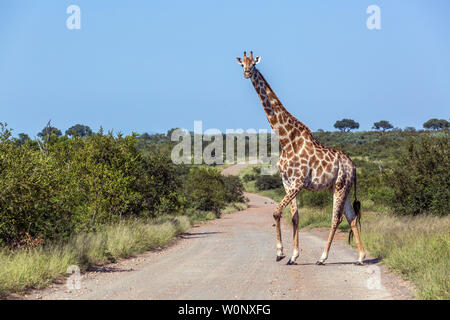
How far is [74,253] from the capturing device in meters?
11.7

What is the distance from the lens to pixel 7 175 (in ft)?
35.8

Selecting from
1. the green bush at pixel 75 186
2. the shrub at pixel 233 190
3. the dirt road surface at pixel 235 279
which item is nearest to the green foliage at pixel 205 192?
the shrub at pixel 233 190

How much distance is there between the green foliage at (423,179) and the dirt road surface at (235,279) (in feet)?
21.7

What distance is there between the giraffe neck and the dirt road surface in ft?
10.0

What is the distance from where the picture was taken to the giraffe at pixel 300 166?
12000 mm

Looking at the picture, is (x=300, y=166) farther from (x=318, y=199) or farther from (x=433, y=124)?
(x=433, y=124)

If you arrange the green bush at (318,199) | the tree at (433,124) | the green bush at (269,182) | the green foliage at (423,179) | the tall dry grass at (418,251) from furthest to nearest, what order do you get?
the tree at (433,124) < the green bush at (269,182) < the green bush at (318,199) < the green foliage at (423,179) < the tall dry grass at (418,251)

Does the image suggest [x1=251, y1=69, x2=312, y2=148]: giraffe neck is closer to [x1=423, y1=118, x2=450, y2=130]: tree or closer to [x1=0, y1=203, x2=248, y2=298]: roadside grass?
[x1=0, y1=203, x2=248, y2=298]: roadside grass

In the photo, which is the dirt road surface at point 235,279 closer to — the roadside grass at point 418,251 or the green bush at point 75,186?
the roadside grass at point 418,251

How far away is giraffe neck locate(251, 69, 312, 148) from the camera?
12648 mm

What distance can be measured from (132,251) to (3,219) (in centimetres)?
404

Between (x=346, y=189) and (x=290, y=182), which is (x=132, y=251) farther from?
(x=346, y=189)

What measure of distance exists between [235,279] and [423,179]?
1328 cm
